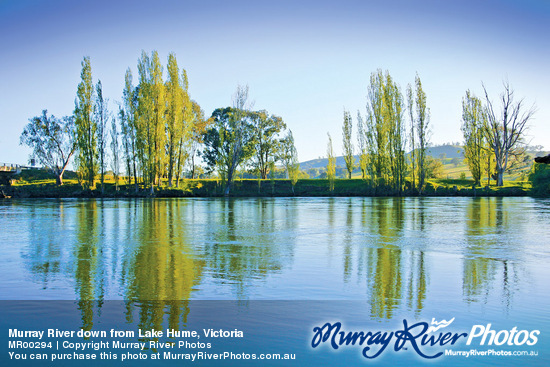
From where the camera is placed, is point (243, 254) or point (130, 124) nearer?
point (243, 254)

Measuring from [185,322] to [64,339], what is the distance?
1.45 metres

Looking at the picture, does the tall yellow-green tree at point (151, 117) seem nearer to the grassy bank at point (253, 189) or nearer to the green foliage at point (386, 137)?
the grassy bank at point (253, 189)

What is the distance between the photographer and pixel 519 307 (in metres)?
6.34

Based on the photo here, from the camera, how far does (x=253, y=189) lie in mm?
66500

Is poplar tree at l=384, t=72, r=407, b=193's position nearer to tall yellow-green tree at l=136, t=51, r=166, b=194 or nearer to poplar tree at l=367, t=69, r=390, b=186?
poplar tree at l=367, t=69, r=390, b=186

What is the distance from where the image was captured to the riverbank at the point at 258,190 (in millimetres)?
59188

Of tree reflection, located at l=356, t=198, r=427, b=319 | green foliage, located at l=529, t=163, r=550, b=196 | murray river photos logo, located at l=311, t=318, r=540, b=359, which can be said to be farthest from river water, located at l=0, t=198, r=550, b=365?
green foliage, located at l=529, t=163, r=550, b=196

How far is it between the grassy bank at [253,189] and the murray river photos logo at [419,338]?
54195mm

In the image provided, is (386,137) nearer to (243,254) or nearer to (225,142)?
(225,142)

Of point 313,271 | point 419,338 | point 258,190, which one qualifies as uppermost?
point 258,190

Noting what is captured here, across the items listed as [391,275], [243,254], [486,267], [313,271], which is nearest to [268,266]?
[313,271]

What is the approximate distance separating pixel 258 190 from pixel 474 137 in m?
33.8

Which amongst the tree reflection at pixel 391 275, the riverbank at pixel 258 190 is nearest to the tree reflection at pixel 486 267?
the tree reflection at pixel 391 275

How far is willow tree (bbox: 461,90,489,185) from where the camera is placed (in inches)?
2534
